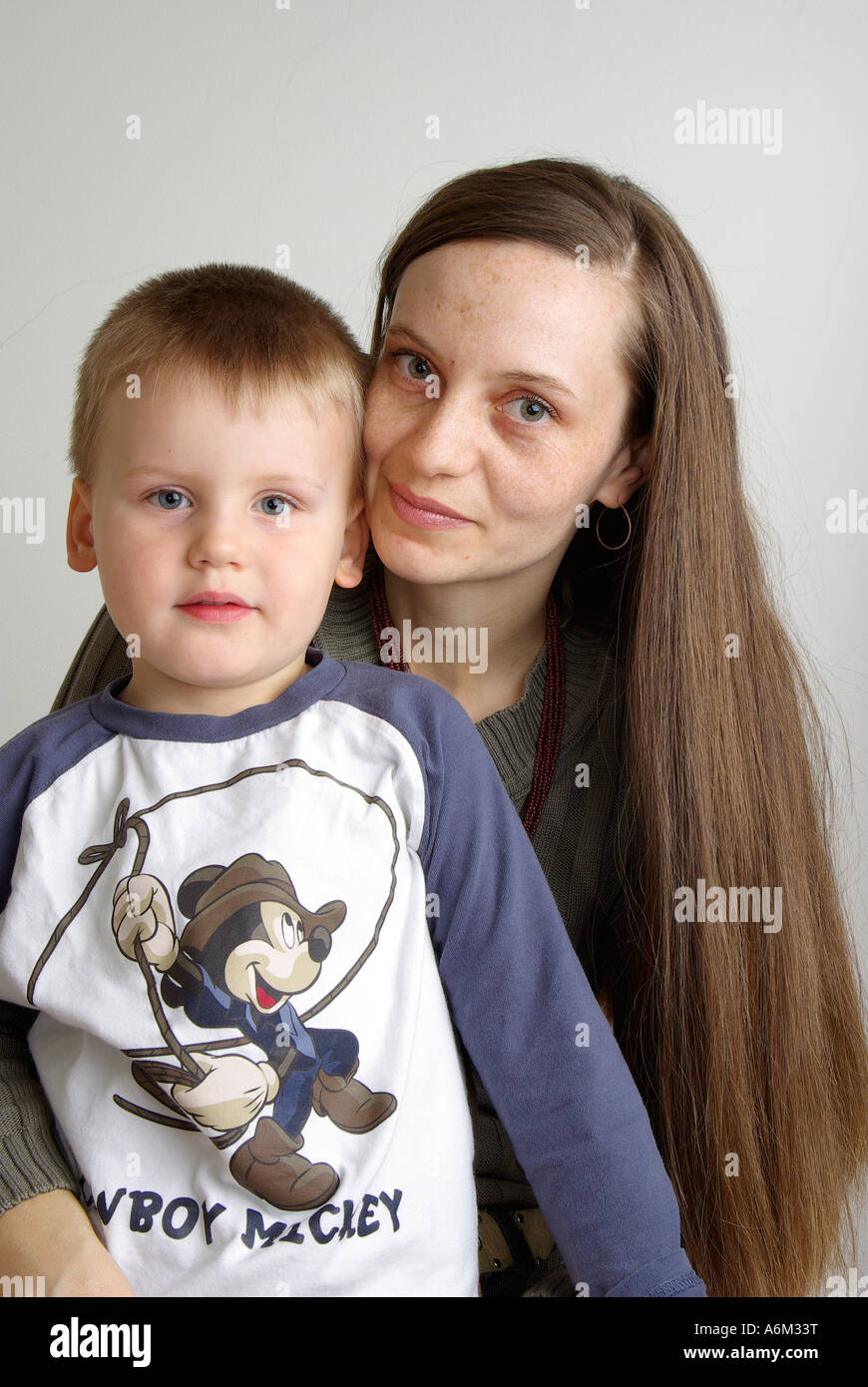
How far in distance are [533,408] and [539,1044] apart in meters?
0.66

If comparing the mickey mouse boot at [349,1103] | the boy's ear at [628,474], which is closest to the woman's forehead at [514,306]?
the boy's ear at [628,474]

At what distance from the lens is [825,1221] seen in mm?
1587

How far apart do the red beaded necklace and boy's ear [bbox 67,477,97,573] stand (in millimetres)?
448

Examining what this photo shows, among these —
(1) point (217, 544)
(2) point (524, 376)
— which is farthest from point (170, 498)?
(2) point (524, 376)

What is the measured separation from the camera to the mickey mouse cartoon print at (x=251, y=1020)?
3.52ft

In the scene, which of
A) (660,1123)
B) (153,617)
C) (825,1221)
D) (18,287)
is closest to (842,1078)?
(825,1221)

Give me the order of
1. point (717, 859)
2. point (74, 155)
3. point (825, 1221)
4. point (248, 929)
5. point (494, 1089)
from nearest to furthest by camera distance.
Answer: point (248, 929) < point (494, 1089) < point (717, 859) < point (825, 1221) < point (74, 155)

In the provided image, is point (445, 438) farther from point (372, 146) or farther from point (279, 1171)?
point (372, 146)

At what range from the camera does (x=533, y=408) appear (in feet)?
4.67

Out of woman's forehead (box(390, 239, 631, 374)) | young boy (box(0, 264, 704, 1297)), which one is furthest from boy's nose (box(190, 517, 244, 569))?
woman's forehead (box(390, 239, 631, 374))

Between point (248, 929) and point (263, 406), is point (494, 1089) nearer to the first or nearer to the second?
point (248, 929)

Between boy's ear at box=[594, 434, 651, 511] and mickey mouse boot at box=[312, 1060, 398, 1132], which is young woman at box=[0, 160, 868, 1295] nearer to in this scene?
boy's ear at box=[594, 434, 651, 511]

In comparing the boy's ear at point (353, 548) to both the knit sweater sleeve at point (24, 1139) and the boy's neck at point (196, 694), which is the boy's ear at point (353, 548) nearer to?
the boy's neck at point (196, 694)

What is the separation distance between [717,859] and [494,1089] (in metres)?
0.42
